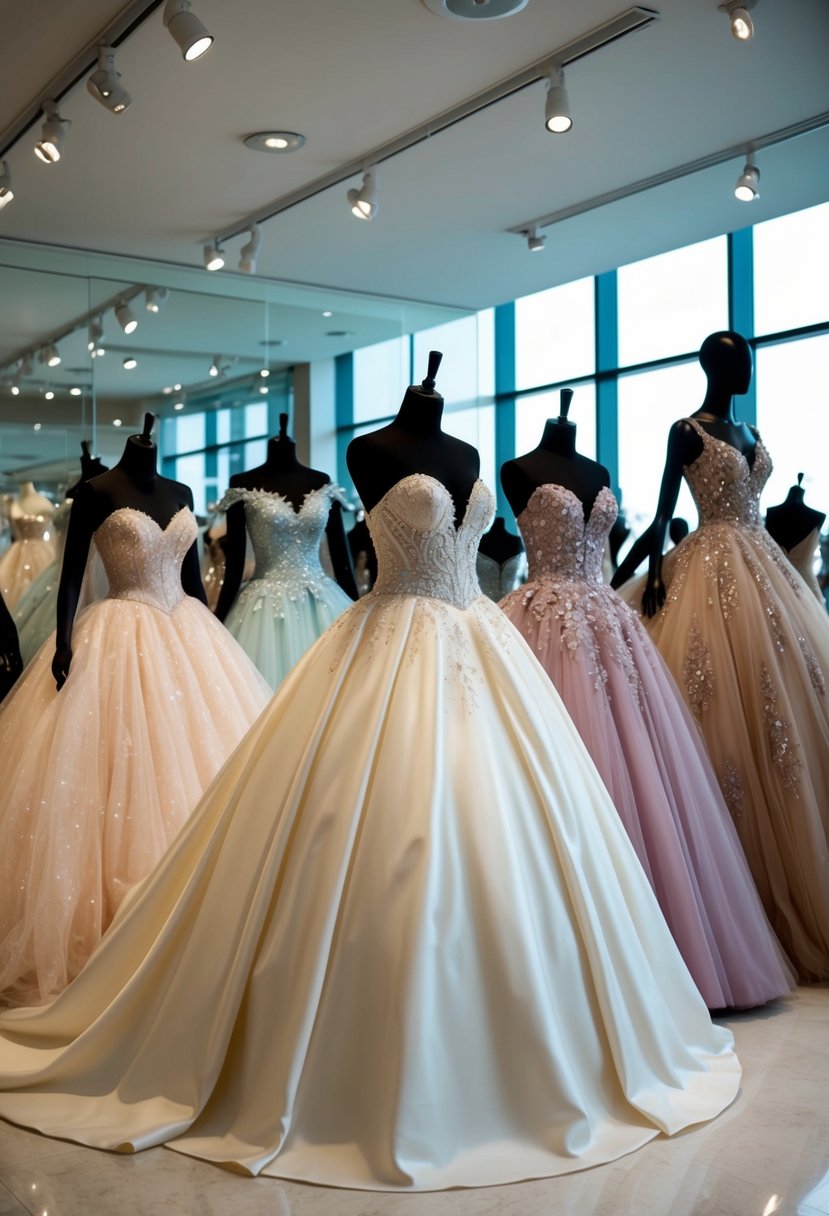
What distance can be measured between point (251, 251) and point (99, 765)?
3478mm

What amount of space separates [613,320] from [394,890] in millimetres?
7065

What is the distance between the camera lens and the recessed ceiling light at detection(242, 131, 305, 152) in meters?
5.20

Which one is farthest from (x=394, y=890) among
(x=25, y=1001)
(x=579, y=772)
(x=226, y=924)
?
(x=25, y=1001)

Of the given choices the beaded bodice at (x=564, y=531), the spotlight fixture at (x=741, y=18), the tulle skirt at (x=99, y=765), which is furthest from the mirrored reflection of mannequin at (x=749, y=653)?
the tulle skirt at (x=99, y=765)

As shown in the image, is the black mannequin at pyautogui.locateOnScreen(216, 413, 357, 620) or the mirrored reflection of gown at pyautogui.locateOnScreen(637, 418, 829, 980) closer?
the mirrored reflection of gown at pyautogui.locateOnScreen(637, 418, 829, 980)

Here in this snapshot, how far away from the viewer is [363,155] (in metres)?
5.48

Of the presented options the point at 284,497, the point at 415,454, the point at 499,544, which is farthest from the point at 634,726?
the point at 499,544

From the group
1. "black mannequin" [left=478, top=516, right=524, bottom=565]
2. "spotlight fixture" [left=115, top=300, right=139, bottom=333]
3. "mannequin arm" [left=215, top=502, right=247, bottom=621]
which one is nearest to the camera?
"mannequin arm" [left=215, top=502, right=247, bottom=621]

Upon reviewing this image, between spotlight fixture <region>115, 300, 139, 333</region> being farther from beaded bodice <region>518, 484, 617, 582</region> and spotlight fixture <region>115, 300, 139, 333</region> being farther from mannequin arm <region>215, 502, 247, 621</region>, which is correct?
beaded bodice <region>518, 484, 617, 582</region>

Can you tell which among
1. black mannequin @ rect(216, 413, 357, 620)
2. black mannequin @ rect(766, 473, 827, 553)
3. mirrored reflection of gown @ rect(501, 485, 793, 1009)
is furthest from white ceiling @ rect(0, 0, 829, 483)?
mirrored reflection of gown @ rect(501, 485, 793, 1009)

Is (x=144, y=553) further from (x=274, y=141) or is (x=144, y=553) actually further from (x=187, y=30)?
(x=274, y=141)

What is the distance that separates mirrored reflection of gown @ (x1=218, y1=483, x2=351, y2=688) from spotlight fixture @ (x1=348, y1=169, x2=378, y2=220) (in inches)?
48.9

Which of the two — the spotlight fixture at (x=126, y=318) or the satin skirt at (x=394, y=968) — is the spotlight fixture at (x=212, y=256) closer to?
the spotlight fixture at (x=126, y=318)

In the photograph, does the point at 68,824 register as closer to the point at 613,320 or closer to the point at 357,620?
the point at 357,620
